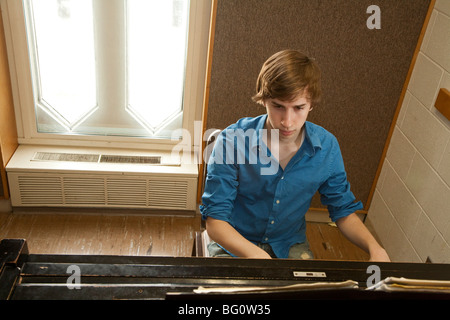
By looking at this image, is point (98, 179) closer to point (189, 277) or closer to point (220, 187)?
point (220, 187)

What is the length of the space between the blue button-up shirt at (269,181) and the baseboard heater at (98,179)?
42.8 inches

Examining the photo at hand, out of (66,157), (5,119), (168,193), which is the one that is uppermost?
(5,119)

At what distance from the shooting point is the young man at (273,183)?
1.42 m

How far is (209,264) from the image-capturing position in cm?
79

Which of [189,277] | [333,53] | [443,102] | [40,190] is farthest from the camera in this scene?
[40,190]

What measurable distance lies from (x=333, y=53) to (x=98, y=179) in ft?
4.87

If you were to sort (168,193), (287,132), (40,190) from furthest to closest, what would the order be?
(168,193) < (40,190) < (287,132)

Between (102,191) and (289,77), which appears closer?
(289,77)

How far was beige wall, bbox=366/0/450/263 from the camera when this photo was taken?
205 cm

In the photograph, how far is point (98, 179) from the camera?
2.57m

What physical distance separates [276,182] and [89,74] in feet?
4.98

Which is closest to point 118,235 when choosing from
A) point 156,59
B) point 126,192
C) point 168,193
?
point 126,192

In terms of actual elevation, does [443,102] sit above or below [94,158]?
above

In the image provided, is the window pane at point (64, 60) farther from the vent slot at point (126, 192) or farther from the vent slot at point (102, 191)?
the vent slot at point (126, 192)
